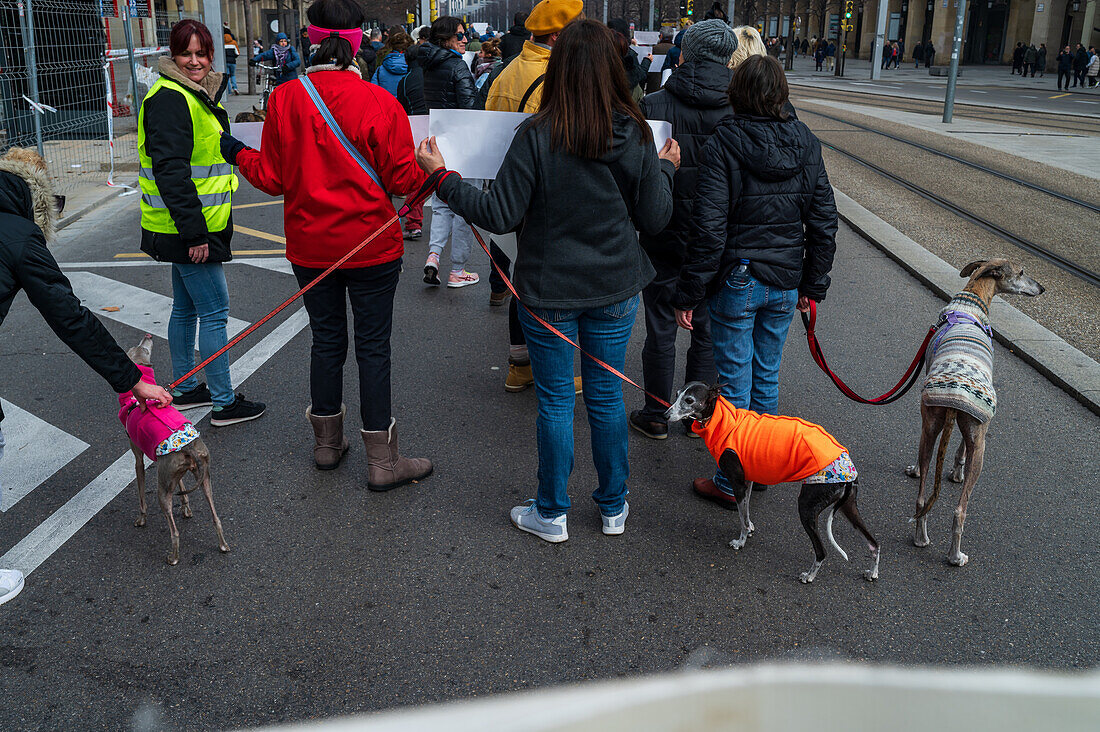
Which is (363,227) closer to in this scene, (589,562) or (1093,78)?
(589,562)

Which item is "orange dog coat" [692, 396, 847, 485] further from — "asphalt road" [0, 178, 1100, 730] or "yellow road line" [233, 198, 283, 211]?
"yellow road line" [233, 198, 283, 211]

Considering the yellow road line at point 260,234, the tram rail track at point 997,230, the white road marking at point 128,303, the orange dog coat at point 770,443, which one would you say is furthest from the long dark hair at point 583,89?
the yellow road line at point 260,234

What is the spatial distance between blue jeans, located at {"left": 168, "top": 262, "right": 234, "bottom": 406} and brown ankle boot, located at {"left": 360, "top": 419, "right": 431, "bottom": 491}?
1164mm

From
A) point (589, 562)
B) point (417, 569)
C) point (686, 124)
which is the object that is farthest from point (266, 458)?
point (686, 124)

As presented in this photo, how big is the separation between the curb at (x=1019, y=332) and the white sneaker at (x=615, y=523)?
3117mm

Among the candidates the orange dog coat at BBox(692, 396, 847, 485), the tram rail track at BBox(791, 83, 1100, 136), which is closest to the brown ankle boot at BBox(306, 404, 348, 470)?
the orange dog coat at BBox(692, 396, 847, 485)

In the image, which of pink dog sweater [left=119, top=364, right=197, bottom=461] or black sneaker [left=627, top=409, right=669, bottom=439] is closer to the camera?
pink dog sweater [left=119, top=364, right=197, bottom=461]

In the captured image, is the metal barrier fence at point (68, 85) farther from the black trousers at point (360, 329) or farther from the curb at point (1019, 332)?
the curb at point (1019, 332)

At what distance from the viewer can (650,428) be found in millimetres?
4902

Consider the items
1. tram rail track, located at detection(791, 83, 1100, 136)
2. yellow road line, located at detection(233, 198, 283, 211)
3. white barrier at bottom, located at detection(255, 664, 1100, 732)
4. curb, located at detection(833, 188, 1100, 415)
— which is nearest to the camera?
white barrier at bottom, located at detection(255, 664, 1100, 732)

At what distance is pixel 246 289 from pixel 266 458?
11.8 feet

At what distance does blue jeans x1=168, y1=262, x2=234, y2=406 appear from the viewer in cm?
475

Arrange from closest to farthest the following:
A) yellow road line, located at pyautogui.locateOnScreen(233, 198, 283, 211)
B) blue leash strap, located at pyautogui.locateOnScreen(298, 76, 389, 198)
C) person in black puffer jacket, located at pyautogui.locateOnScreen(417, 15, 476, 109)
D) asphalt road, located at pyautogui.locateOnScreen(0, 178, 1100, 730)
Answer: asphalt road, located at pyautogui.locateOnScreen(0, 178, 1100, 730) → blue leash strap, located at pyautogui.locateOnScreen(298, 76, 389, 198) → person in black puffer jacket, located at pyautogui.locateOnScreen(417, 15, 476, 109) → yellow road line, located at pyautogui.locateOnScreen(233, 198, 283, 211)

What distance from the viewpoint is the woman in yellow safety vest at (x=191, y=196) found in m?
4.35
